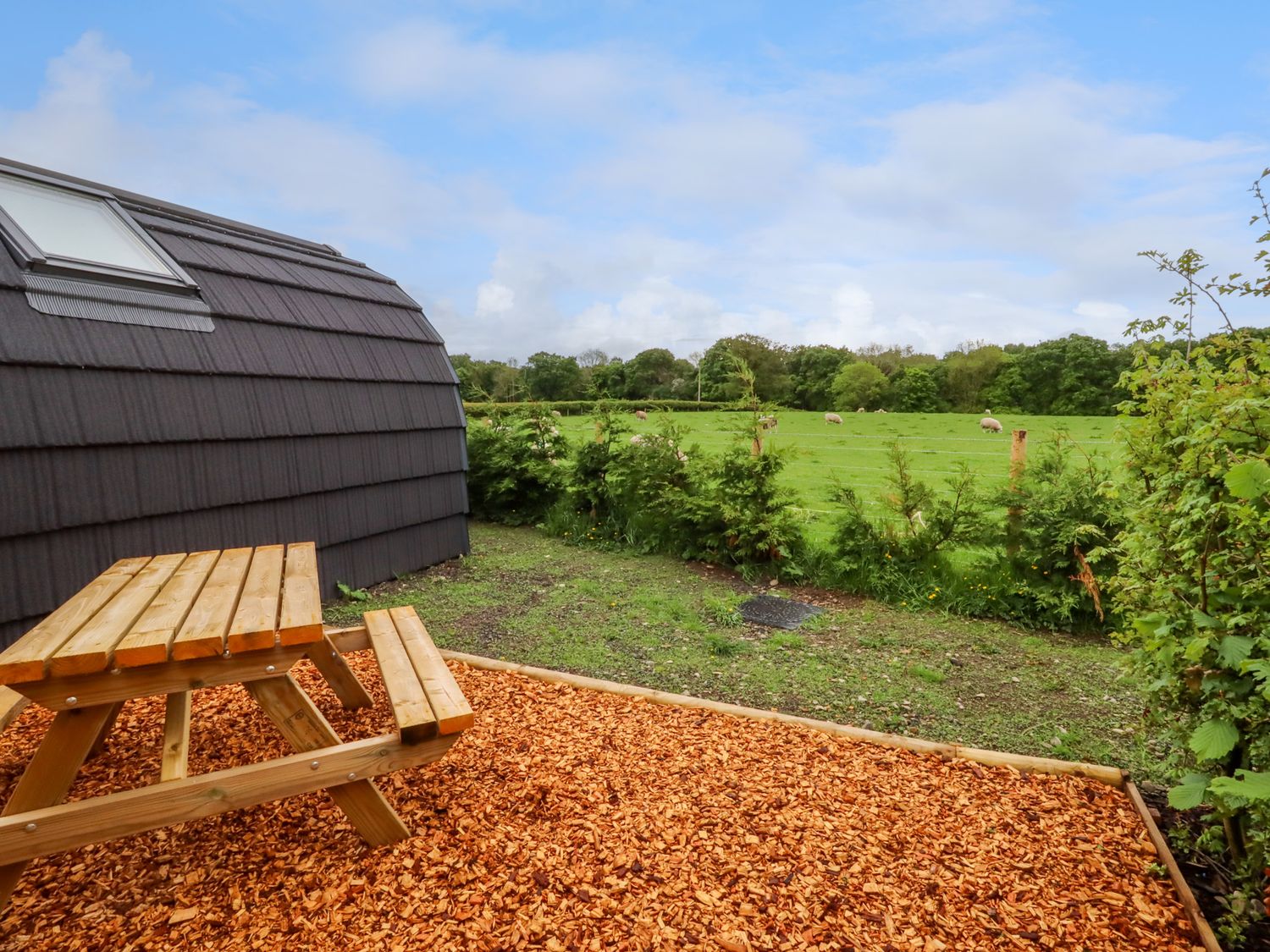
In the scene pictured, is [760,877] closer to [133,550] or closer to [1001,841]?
[1001,841]

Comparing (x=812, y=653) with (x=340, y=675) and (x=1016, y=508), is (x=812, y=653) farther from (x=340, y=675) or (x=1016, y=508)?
(x=340, y=675)

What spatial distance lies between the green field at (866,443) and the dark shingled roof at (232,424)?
308cm

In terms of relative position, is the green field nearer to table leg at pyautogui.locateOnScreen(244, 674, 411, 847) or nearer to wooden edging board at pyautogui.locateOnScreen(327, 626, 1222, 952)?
wooden edging board at pyautogui.locateOnScreen(327, 626, 1222, 952)

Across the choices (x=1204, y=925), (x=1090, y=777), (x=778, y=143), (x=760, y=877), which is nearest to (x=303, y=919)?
(x=760, y=877)

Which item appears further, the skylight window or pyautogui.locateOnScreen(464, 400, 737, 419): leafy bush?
pyautogui.locateOnScreen(464, 400, 737, 419): leafy bush

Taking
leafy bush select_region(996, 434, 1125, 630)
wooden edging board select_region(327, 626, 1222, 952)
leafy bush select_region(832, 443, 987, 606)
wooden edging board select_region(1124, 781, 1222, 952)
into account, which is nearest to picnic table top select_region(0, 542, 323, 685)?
wooden edging board select_region(327, 626, 1222, 952)

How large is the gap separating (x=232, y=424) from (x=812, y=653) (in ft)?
15.7

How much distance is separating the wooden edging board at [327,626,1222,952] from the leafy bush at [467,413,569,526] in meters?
5.29

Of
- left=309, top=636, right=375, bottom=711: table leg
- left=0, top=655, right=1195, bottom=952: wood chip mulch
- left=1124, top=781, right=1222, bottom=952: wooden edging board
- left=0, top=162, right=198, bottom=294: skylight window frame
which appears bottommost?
left=1124, top=781, right=1222, bottom=952: wooden edging board

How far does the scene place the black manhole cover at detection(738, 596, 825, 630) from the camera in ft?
17.7

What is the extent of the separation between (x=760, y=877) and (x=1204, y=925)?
131cm

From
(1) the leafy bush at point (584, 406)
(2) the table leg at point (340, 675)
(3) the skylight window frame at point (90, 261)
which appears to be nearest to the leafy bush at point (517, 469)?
(1) the leafy bush at point (584, 406)

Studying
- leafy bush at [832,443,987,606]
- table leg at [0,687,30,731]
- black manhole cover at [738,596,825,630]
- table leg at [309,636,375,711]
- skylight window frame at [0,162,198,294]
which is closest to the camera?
table leg at [0,687,30,731]

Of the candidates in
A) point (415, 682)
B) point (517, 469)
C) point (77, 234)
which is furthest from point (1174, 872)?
point (517, 469)
